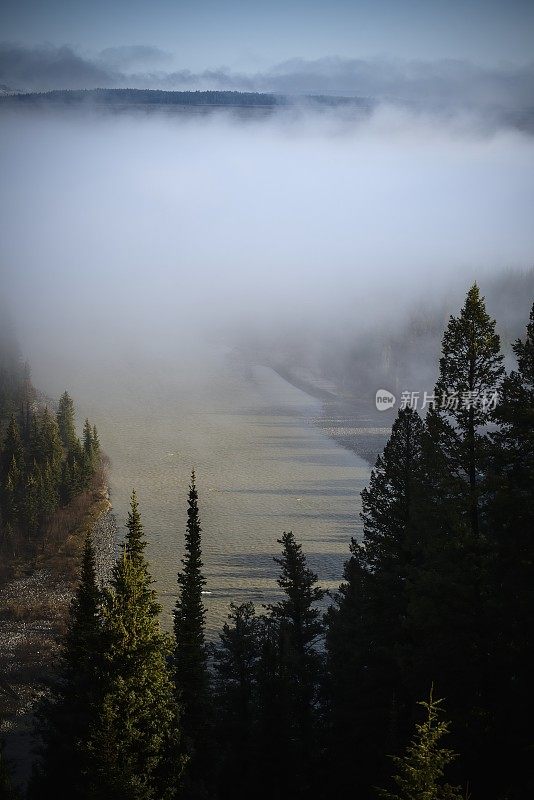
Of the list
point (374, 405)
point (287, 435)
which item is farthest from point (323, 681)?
point (374, 405)

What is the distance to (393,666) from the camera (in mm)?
18500

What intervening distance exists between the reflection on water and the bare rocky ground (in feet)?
18.2

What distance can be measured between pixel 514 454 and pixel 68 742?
36.2ft

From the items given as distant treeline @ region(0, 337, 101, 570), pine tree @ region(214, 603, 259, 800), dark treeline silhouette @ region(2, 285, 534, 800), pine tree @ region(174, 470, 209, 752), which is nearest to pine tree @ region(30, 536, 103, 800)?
dark treeline silhouette @ region(2, 285, 534, 800)

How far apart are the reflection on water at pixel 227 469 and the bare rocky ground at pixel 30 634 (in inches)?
219

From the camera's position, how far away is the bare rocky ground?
29.4 m

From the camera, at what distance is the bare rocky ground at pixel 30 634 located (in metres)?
29.4

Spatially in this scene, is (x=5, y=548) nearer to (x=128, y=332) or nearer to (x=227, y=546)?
(x=227, y=546)

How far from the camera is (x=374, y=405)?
103125 millimetres

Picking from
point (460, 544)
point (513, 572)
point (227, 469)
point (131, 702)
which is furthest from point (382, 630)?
point (227, 469)

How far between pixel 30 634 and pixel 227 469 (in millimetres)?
36842

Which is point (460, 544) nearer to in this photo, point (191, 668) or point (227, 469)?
point (191, 668)

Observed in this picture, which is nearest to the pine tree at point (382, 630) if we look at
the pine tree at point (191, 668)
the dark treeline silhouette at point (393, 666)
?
the dark treeline silhouette at point (393, 666)

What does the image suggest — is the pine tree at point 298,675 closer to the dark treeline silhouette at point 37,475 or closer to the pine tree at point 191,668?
the pine tree at point 191,668
